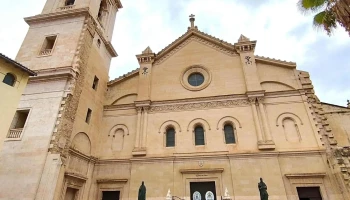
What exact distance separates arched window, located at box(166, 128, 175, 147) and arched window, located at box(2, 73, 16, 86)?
10289mm

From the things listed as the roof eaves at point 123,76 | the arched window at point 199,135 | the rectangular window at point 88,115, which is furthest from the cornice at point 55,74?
the arched window at point 199,135

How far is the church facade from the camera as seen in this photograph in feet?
44.2

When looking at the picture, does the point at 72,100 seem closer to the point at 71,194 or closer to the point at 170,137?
the point at 71,194

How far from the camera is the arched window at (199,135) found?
16414 mm

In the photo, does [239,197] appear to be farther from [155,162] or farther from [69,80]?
[69,80]

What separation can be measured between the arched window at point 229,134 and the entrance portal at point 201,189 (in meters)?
3.14

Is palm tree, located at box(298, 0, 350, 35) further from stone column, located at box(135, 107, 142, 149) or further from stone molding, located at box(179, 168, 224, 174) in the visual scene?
stone column, located at box(135, 107, 142, 149)

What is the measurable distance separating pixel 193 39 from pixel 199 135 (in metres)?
9.15

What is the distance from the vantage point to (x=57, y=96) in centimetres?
1459

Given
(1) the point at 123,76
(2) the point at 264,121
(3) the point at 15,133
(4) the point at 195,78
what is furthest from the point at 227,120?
(3) the point at 15,133

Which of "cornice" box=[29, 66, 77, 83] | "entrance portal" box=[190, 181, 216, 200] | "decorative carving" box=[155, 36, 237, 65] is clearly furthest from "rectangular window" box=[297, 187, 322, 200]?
"cornice" box=[29, 66, 77, 83]

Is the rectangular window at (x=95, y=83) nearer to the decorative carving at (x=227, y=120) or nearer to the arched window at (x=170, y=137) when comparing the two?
the arched window at (x=170, y=137)

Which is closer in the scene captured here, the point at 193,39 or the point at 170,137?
the point at 170,137

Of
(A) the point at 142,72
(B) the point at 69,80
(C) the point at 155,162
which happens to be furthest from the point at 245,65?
(B) the point at 69,80
